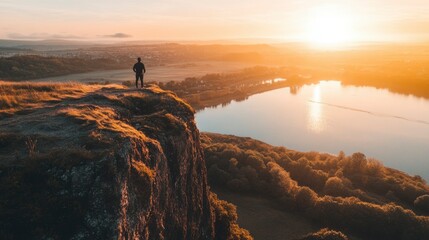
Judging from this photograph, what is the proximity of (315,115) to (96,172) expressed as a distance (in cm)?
8276

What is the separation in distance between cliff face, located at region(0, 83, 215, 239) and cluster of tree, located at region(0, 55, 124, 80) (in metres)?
88.5

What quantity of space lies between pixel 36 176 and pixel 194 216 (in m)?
10.5

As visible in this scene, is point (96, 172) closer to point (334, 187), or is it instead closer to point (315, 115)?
point (334, 187)

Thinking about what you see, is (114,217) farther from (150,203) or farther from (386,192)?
(386,192)

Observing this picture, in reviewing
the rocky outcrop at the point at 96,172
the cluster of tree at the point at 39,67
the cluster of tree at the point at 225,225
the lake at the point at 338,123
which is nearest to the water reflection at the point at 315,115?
the lake at the point at 338,123

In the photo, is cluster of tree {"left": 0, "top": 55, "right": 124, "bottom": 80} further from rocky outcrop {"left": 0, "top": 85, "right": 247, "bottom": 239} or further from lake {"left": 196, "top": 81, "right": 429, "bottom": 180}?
rocky outcrop {"left": 0, "top": 85, "right": 247, "bottom": 239}

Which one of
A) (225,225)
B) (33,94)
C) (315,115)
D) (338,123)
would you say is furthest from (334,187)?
(315,115)

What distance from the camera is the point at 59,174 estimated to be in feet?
37.3

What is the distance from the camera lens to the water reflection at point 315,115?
256 feet

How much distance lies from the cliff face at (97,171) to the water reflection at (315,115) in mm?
60662

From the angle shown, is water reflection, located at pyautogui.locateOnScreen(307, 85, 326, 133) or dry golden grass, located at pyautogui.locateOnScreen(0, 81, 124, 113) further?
water reflection, located at pyautogui.locateOnScreen(307, 85, 326, 133)

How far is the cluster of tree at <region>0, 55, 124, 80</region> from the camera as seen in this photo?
325ft

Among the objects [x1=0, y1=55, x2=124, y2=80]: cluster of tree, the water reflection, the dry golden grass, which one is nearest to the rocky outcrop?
the dry golden grass

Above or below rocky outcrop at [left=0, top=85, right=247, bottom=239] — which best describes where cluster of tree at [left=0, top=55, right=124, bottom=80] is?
below
